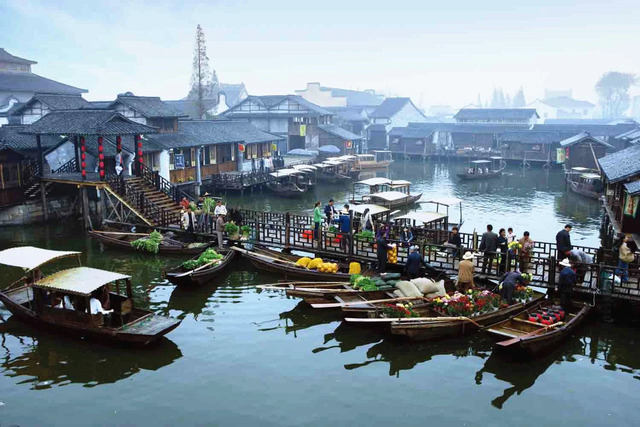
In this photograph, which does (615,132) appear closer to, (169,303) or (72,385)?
(169,303)

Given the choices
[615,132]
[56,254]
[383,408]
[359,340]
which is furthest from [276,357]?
[615,132]

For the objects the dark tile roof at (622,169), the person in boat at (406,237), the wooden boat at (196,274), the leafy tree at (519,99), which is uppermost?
the leafy tree at (519,99)

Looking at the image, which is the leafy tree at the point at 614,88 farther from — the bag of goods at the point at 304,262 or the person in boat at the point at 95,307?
the person in boat at the point at 95,307

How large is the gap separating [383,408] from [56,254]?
11.9 metres

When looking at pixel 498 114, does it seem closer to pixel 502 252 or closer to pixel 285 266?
pixel 502 252

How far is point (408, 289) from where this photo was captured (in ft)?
59.5

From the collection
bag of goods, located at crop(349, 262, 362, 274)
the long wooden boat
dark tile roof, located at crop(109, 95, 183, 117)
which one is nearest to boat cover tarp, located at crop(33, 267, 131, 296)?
the long wooden boat

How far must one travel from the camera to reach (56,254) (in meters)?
18.3

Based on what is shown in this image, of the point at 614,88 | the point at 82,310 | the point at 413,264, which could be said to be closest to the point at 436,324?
the point at 413,264

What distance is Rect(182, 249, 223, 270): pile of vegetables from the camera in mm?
22411

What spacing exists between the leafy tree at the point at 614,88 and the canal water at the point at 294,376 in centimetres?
15289

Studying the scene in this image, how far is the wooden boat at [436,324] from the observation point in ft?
53.1

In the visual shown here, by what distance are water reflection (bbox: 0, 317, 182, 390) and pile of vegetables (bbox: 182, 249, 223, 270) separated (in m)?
5.55

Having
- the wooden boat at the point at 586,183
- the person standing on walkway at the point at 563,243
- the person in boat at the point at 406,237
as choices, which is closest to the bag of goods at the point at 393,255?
the person in boat at the point at 406,237
